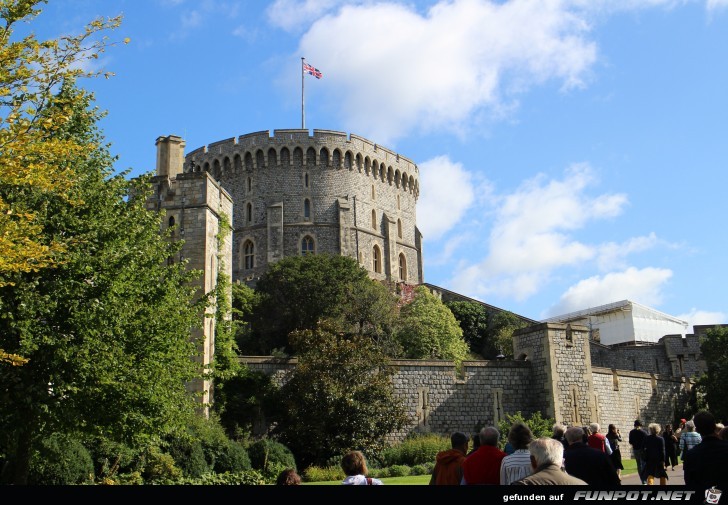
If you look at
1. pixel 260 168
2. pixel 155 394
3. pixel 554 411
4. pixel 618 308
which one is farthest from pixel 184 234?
pixel 618 308

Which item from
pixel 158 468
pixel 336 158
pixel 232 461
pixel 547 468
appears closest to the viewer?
pixel 547 468

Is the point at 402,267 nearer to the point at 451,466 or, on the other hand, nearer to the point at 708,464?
the point at 451,466

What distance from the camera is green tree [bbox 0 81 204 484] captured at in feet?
49.4

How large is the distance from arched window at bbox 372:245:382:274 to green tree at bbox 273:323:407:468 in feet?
125

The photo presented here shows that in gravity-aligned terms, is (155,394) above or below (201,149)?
below

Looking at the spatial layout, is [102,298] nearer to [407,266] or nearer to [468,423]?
[468,423]

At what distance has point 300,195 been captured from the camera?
63.7 metres

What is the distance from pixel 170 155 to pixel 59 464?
13.9 meters

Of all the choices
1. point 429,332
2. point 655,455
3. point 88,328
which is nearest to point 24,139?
point 88,328

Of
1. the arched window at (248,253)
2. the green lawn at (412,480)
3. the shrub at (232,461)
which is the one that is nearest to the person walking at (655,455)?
the green lawn at (412,480)

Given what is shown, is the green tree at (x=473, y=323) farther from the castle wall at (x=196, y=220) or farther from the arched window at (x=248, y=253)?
the castle wall at (x=196, y=220)

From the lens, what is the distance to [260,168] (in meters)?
64.0

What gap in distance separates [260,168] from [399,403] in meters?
39.1

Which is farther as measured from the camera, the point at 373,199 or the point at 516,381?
the point at 373,199
